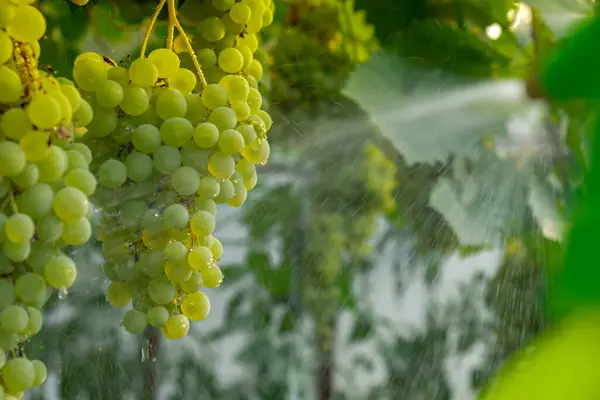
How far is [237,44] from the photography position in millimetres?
333

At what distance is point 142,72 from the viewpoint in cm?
27

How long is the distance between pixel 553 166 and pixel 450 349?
0.74m

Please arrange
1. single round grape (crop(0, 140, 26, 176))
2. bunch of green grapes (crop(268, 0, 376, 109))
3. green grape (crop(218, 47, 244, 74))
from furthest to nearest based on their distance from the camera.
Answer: bunch of green grapes (crop(268, 0, 376, 109)), green grape (crop(218, 47, 244, 74)), single round grape (crop(0, 140, 26, 176))

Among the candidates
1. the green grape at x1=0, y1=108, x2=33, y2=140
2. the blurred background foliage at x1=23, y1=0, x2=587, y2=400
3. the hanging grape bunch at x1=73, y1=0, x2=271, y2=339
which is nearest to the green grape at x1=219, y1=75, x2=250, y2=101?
the hanging grape bunch at x1=73, y1=0, x2=271, y2=339

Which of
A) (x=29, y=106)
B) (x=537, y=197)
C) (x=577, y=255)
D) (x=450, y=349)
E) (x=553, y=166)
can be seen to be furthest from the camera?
(x=450, y=349)

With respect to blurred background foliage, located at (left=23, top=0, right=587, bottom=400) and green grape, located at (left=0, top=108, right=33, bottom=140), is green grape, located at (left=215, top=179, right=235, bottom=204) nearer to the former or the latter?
green grape, located at (left=0, top=108, right=33, bottom=140)

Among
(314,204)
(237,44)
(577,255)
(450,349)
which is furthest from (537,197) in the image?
(450,349)

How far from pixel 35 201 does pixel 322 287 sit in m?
0.97

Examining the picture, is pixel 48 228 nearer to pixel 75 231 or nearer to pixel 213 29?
pixel 75 231

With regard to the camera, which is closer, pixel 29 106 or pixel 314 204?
pixel 29 106

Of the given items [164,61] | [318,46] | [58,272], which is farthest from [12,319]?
[318,46]

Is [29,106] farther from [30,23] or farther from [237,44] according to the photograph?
[237,44]

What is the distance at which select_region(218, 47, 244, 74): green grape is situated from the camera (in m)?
0.32

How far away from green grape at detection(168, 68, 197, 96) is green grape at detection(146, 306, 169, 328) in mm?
95
